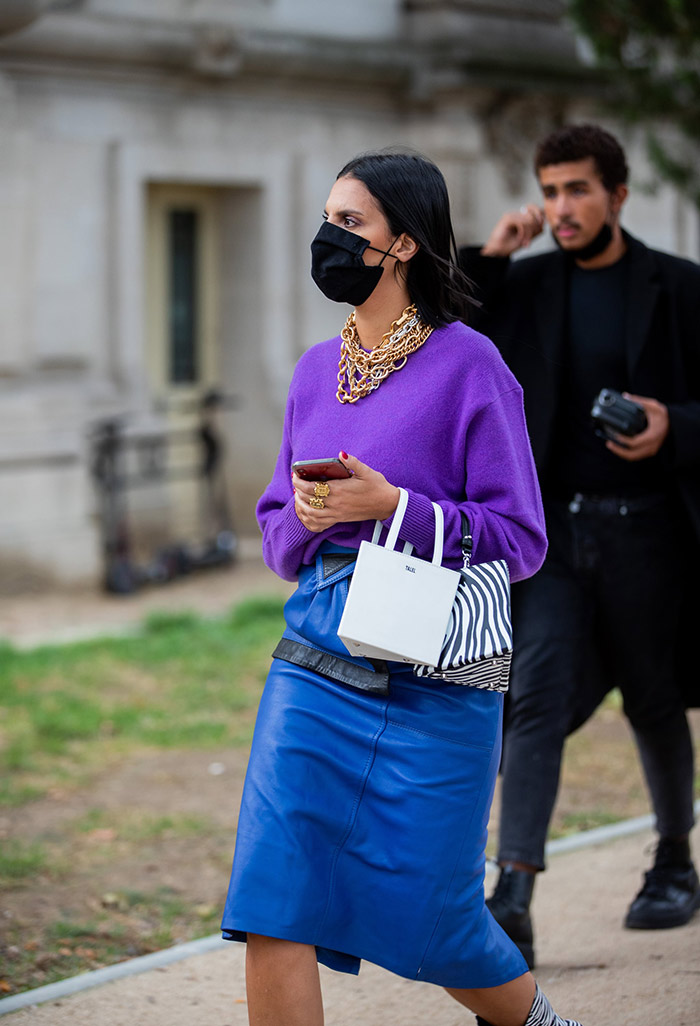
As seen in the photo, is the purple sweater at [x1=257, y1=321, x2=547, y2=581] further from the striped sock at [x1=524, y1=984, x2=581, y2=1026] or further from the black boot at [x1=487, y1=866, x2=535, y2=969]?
the black boot at [x1=487, y1=866, x2=535, y2=969]

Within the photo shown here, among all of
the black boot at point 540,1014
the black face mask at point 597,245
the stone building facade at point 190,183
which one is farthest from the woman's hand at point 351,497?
the stone building facade at point 190,183

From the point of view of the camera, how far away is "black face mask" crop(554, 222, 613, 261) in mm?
4172

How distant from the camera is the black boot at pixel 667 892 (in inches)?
169

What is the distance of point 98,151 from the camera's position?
10.6 meters

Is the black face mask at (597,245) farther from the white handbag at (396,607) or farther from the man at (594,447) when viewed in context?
the white handbag at (396,607)

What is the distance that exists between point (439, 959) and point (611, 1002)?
43.0 inches

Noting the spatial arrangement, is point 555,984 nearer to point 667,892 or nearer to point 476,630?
point 667,892

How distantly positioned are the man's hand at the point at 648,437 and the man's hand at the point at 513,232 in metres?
0.54

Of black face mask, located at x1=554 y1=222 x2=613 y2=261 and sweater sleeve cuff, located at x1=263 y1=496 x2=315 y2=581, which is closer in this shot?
sweater sleeve cuff, located at x1=263 y1=496 x2=315 y2=581

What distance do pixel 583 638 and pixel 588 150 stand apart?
4.57ft

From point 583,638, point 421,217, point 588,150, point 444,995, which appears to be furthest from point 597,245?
point 444,995

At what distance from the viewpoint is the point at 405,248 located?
297cm

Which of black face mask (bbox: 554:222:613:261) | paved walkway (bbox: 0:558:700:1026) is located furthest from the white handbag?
black face mask (bbox: 554:222:613:261)

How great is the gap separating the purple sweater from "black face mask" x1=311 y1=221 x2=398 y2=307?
18 cm
